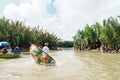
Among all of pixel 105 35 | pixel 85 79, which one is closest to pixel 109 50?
pixel 105 35

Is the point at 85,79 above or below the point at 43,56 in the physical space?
below

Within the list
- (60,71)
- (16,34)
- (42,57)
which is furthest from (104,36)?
(60,71)

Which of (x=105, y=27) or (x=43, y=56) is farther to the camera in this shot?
(x=105, y=27)

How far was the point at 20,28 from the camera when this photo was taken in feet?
177

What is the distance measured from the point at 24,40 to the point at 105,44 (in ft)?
55.1

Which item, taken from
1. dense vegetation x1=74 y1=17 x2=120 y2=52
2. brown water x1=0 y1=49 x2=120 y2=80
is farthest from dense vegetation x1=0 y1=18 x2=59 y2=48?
brown water x1=0 y1=49 x2=120 y2=80

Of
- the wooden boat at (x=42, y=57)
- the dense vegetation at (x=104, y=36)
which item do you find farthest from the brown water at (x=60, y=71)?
the dense vegetation at (x=104, y=36)

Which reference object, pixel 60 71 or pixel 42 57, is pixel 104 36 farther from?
pixel 60 71

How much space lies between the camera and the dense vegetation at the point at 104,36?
4725 cm

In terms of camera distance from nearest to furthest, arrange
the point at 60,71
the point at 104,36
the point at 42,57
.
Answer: the point at 60,71, the point at 42,57, the point at 104,36

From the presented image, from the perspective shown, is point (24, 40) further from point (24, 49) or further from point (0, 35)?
point (0, 35)

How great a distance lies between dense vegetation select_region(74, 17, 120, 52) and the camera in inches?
1860

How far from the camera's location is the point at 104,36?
1946 inches

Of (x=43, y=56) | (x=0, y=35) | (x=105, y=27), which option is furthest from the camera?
(x=105, y=27)
